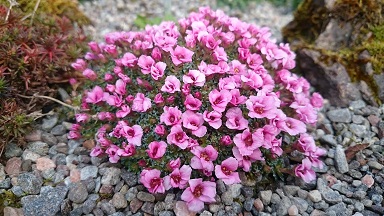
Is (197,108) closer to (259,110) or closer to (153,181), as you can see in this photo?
(259,110)

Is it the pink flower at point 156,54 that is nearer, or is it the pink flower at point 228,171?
the pink flower at point 228,171

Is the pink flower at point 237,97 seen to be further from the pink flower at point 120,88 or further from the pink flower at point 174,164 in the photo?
the pink flower at point 120,88

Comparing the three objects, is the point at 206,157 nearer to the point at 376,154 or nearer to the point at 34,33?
the point at 376,154

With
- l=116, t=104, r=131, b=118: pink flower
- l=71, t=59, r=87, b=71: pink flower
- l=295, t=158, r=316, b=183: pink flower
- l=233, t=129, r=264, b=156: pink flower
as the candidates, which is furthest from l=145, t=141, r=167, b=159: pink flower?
l=71, t=59, r=87, b=71: pink flower

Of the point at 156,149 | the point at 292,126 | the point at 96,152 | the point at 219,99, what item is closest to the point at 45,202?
the point at 96,152

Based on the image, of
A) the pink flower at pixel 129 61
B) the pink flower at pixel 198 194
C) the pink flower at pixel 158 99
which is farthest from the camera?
the pink flower at pixel 129 61

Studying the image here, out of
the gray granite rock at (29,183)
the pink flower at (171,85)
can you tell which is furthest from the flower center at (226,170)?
the gray granite rock at (29,183)
